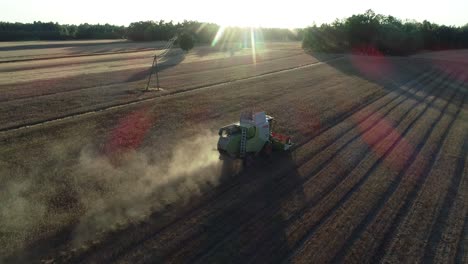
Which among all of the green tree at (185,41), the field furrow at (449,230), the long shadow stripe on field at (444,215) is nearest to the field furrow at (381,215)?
the long shadow stripe on field at (444,215)

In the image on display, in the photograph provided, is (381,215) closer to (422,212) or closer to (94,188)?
(422,212)

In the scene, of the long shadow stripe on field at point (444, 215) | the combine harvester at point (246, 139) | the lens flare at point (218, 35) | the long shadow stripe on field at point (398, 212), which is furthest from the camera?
the lens flare at point (218, 35)

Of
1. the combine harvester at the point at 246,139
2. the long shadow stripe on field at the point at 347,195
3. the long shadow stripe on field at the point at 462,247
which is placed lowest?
the long shadow stripe on field at the point at 462,247

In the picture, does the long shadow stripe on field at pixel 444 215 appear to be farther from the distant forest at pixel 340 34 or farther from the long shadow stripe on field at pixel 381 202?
the distant forest at pixel 340 34

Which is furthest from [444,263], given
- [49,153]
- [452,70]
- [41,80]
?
[452,70]

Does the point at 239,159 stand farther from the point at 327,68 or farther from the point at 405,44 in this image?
the point at 405,44

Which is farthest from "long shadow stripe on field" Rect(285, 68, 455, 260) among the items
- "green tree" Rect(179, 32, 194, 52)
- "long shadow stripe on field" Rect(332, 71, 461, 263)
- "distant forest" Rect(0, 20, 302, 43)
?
"distant forest" Rect(0, 20, 302, 43)

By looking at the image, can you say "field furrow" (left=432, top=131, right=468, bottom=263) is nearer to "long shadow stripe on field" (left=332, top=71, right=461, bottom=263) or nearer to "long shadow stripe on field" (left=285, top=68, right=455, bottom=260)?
"long shadow stripe on field" (left=332, top=71, right=461, bottom=263)
